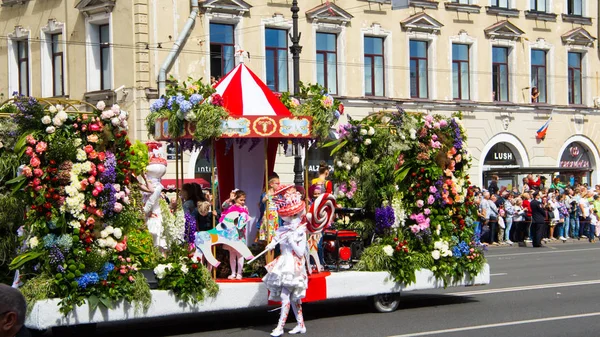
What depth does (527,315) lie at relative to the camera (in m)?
13.8

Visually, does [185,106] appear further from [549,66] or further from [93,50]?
[549,66]

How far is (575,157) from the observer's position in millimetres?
44500

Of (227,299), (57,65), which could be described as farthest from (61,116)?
(57,65)

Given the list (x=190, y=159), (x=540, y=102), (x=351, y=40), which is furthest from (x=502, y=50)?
(x=190, y=159)

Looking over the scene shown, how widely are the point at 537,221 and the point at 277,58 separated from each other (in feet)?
33.7

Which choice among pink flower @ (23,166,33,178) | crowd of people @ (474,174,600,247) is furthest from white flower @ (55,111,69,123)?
crowd of people @ (474,174,600,247)

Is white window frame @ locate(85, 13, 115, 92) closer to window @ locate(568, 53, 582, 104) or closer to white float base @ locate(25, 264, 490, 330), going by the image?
white float base @ locate(25, 264, 490, 330)

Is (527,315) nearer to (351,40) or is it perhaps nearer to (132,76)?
(132,76)

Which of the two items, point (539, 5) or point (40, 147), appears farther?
point (539, 5)

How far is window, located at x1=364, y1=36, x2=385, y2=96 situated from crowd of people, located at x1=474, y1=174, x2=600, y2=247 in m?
6.23

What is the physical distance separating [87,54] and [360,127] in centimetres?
1913

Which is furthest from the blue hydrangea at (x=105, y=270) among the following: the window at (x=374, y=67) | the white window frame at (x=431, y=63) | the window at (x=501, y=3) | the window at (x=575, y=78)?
the window at (x=575, y=78)

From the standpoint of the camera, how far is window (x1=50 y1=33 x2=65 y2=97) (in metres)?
34.8

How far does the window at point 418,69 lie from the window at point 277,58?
229 inches
